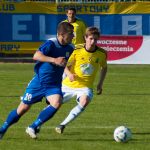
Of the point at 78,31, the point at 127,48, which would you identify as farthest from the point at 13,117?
the point at 127,48

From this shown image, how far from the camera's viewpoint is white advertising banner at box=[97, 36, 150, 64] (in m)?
25.2

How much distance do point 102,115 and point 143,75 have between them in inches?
361

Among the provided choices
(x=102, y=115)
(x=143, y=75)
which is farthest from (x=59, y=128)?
(x=143, y=75)

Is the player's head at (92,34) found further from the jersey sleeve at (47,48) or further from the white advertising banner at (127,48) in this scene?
the white advertising banner at (127,48)

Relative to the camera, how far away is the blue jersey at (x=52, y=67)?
10.2 metres

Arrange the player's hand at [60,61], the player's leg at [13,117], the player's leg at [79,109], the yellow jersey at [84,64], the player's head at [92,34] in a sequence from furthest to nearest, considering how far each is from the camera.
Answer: the yellow jersey at [84,64], the player's leg at [79,109], the player's head at [92,34], the player's leg at [13,117], the player's hand at [60,61]

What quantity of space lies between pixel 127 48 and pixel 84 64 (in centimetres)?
1405

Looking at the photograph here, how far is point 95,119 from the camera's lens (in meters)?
12.5

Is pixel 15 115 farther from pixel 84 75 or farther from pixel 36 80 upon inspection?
pixel 84 75

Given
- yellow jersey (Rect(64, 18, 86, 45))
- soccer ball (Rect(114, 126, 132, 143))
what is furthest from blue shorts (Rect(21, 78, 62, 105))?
yellow jersey (Rect(64, 18, 86, 45))

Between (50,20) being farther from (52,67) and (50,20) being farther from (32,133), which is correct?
(32,133)

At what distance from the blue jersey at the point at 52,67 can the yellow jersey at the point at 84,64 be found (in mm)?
942

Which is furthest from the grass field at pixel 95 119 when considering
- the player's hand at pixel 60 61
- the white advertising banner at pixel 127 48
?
the white advertising banner at pixel 127 48

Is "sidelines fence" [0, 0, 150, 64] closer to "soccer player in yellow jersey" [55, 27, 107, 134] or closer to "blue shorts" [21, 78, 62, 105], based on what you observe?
"soccer player in yellow jersey" [55, 27, 107, 134]
